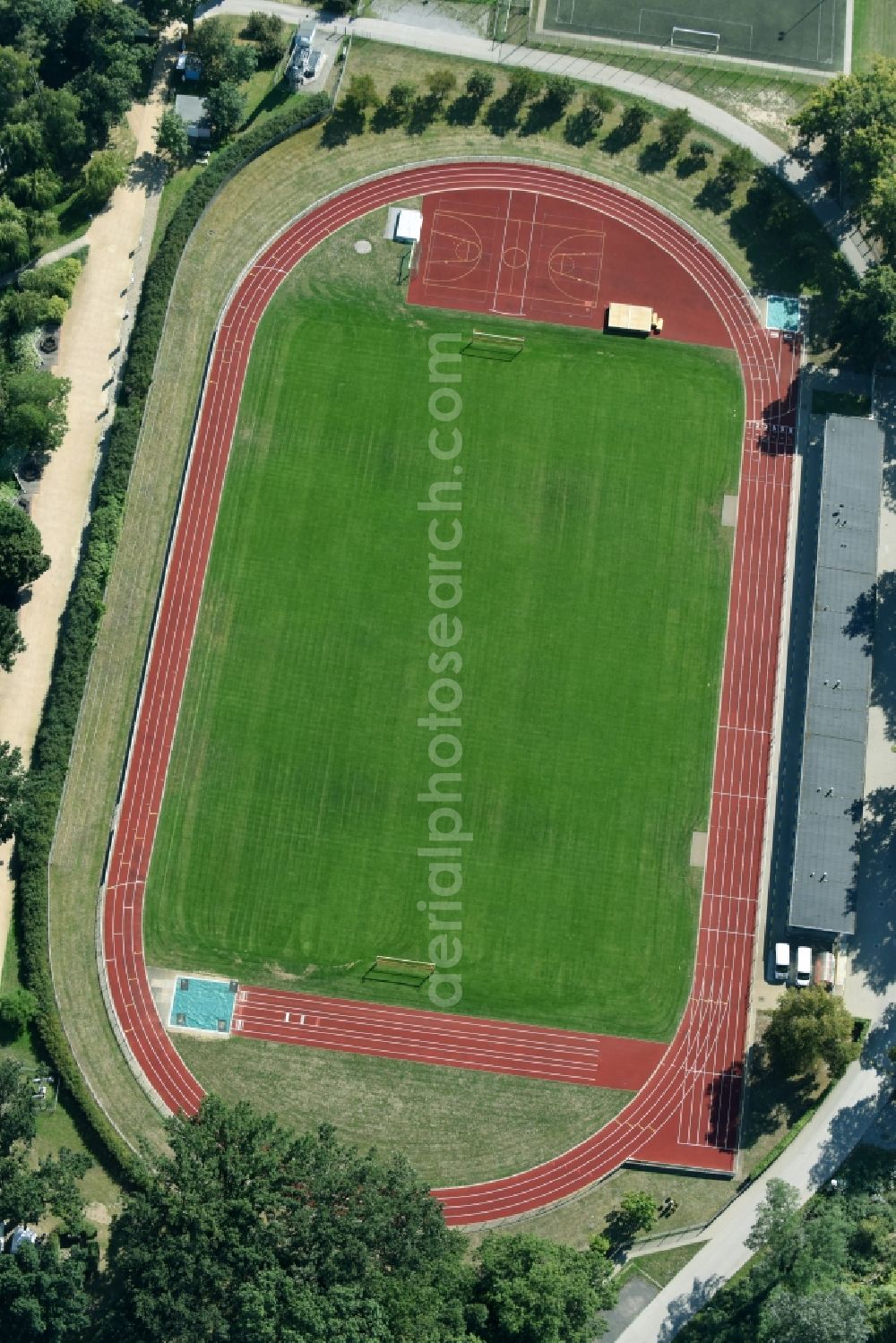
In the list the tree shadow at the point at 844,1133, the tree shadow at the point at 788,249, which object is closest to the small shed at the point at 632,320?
the tree shadow at the point at 788,249

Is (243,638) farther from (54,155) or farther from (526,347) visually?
(54,155)

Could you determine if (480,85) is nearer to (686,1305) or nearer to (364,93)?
(364,93)

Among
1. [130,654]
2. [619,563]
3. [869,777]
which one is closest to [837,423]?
[619,563]

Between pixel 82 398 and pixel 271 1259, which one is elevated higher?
pixel 82 398

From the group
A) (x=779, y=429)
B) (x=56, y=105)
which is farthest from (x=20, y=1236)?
(x=56, y=105)

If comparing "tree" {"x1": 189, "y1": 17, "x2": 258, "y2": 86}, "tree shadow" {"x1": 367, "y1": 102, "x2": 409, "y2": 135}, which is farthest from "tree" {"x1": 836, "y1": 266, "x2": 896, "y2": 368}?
"tree" {"x1": 189, "y1": 17, "x2": 258, "y2": 86}

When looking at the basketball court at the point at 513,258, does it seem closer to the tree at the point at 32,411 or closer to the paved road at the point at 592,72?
the paved road at the point at 592,72
